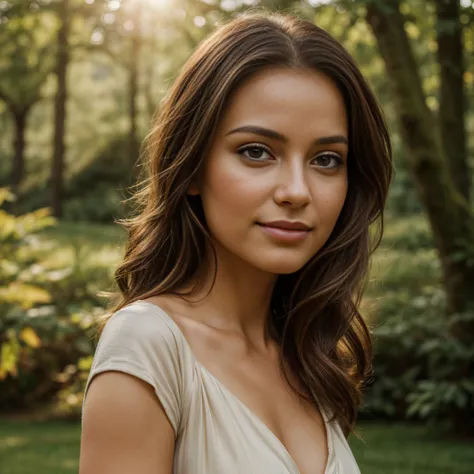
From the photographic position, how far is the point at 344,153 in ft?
6.29

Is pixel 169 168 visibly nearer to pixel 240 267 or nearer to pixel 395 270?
pixel 240 267

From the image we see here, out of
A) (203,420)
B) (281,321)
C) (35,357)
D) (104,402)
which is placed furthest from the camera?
(35,357)

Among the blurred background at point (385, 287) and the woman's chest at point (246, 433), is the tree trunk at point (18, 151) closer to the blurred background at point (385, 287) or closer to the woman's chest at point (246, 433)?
the blurred background at point (385, 287)

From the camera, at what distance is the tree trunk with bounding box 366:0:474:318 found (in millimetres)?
5906

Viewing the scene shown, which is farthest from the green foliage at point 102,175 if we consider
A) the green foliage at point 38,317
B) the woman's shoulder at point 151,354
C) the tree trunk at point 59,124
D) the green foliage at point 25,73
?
the woman's shoulder at point 151,354

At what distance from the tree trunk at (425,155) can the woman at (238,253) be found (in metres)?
3.87

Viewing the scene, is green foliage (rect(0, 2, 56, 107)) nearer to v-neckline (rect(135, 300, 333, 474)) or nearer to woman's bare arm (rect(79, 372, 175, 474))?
v-neckline (rect(135, 300, 333, 474))

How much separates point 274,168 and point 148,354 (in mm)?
477

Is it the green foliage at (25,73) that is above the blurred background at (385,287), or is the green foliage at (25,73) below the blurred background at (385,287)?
below

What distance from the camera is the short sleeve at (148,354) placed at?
5.04 ft

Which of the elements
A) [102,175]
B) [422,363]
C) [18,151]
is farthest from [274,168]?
[102,175]

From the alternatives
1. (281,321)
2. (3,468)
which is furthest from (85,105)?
(281,321)

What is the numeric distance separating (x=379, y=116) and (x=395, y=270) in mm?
7657

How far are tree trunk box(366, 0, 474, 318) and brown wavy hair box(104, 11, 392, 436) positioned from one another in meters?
3.77
